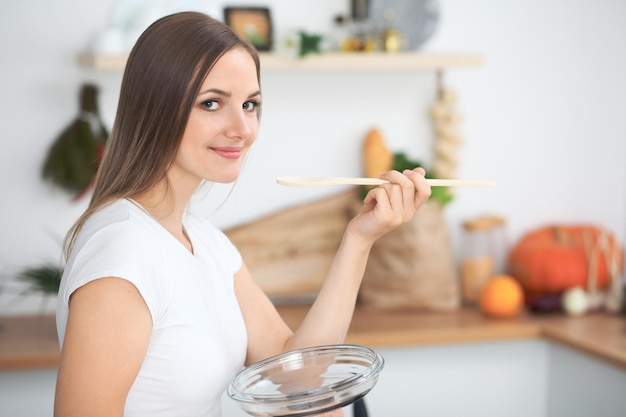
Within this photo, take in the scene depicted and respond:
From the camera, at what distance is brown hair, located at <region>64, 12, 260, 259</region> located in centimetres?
117

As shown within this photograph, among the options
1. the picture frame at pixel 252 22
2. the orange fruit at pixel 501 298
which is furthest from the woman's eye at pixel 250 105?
the orange fruit at pixel 501 298

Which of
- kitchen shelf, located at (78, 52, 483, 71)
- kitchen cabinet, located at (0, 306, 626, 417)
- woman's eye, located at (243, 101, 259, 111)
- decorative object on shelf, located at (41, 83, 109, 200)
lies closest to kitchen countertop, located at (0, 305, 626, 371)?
kitchen cabinet, located at (0, 306, 626, 417)

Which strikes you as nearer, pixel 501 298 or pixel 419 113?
pixel 501 298

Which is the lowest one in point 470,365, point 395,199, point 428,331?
point 470,365

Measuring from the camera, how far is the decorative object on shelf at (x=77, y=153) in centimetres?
240

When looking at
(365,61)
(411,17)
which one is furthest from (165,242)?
(411,17)

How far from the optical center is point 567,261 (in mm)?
2609

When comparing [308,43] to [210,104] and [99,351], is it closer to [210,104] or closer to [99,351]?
[210,104]

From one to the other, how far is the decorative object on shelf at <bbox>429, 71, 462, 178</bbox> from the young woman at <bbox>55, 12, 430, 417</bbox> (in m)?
1.35

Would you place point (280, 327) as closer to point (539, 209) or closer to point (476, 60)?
point (476, 60)

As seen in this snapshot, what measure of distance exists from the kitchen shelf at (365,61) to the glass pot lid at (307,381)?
1.33 metres

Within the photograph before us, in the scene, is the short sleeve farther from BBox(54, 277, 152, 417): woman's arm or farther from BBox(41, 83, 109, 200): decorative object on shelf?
BBox(41, 83, 109, 200): decorative object on shelf

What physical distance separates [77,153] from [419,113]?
1091 mm

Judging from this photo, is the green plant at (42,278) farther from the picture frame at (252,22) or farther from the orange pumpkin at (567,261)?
the orange pumpkin at (567,261)
